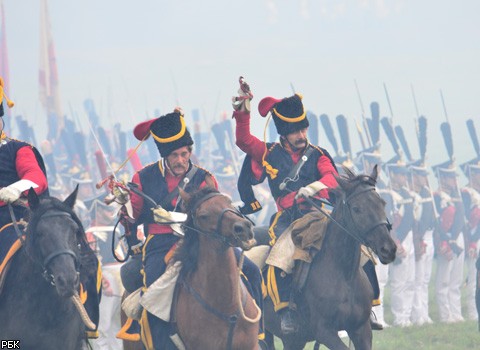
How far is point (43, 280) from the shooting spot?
9.09 metres

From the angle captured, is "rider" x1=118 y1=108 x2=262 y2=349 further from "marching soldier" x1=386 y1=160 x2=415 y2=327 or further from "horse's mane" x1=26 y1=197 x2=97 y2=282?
"marching soldier" x1=386 y1=160 x2=415 y2=327

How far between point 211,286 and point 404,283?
1441cm

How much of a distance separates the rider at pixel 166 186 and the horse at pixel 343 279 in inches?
44.7

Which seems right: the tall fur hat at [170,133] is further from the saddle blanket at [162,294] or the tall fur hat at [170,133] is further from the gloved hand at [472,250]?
the gloved hand at [472,250]

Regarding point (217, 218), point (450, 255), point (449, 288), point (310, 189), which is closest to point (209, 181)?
point (217, 218)

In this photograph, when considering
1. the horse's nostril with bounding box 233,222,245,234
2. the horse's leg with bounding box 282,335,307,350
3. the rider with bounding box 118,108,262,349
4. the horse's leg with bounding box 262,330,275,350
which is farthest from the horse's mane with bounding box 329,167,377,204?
the horse's leg with bounding box 262,330,275,350

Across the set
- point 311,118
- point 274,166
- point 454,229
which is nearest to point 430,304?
point 454,229

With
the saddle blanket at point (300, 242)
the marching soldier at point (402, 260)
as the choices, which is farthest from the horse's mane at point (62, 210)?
the marching soldier at point (402, 260)

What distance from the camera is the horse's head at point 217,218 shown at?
9039mm

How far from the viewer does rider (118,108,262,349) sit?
34.6ft

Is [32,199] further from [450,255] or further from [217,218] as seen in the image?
[450,255]

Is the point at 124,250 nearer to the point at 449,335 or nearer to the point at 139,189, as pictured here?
the point at 449,335

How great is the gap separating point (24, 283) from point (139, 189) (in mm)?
1921

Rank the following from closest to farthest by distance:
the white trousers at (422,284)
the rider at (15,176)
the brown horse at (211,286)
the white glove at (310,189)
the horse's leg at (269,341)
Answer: the brown horse at (211,286) → the rider at (15,176) → the white glove at (310,189) → the horse's leg at (269,341) → the white trousers at (422,284)
